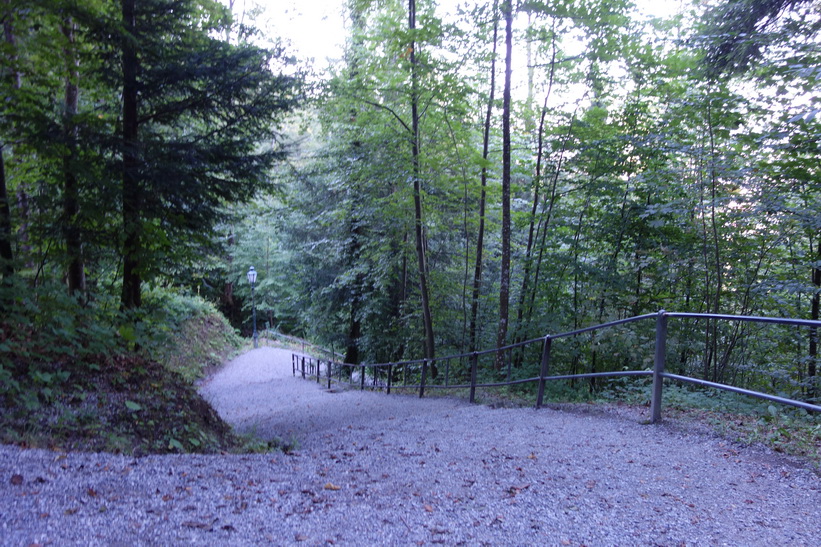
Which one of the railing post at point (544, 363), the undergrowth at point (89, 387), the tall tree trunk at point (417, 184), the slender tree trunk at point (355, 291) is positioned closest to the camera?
the undergrowth at point (89, 387)

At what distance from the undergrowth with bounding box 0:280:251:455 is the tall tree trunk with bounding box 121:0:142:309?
99 centimetres

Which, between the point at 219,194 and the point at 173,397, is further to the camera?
the point at 219,194

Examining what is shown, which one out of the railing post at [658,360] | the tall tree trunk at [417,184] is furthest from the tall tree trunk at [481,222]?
the railing post at [658,360]

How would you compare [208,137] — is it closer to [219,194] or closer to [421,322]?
[219,194]

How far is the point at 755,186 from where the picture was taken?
7.26 m

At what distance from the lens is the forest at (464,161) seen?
273 inches

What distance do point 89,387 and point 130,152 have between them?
11.3 feet

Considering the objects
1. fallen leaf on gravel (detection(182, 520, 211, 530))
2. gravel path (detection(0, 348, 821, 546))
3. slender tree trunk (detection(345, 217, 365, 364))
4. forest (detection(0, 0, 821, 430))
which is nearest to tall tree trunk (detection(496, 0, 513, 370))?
forest (detection(0, 0, 821, 430))

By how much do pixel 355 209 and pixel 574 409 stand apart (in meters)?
9.64

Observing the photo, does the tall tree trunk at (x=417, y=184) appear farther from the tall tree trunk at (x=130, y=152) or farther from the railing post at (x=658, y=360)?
Result: the railing post at (x=658, y=360)

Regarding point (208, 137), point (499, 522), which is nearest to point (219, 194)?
point (208, 137)

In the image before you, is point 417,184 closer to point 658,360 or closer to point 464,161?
point 464,161

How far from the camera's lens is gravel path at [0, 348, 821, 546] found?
2617mm

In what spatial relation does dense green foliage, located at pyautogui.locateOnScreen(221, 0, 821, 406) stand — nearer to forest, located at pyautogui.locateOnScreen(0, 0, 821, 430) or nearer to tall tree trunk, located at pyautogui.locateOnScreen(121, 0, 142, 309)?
forest, located at pyautogui.locateOnScreen(0, 0, 821, 430)
